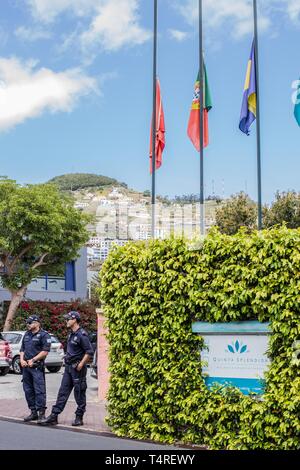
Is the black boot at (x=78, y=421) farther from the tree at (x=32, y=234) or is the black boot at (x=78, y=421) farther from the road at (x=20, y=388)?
the tree at (x=32, y=234)

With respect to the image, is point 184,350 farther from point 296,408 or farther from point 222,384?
point 296,408

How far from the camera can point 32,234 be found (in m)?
31.2

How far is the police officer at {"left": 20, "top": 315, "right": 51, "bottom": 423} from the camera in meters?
11.8

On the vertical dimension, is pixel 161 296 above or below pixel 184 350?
above

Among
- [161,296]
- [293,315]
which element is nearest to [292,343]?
[293,315]

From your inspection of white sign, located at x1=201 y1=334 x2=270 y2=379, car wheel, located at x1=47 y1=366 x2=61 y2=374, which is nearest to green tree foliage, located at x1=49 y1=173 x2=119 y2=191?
car wheel, located at x1=47 y1=366 x2=61 y2=374

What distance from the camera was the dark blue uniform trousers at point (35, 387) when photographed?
11812 millimetres

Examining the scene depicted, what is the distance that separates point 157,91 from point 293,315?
9.92 meters

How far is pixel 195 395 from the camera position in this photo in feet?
32.1

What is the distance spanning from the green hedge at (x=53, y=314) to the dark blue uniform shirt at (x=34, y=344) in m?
21.3

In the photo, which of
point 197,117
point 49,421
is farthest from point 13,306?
point 49,421

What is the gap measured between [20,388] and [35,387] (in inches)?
273

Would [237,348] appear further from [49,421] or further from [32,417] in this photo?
[32,417]

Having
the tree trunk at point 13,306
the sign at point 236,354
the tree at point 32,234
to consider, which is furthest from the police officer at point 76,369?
the tree trunk at point 13,306
